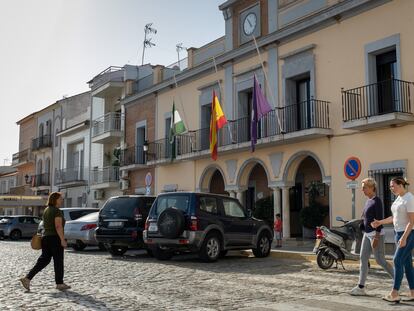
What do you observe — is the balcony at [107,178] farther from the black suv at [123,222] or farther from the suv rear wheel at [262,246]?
the suv rear wheel at [262,246]

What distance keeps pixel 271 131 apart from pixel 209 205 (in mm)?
7088

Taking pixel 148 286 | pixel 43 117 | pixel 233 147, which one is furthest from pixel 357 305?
pixel 43 117

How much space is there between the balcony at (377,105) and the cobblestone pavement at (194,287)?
4.95 metres

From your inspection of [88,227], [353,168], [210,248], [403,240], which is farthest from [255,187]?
[403,240]

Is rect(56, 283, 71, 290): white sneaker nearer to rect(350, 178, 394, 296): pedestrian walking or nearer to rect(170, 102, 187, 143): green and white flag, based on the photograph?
rect(350, 178, 394, 296): pedestrian walking

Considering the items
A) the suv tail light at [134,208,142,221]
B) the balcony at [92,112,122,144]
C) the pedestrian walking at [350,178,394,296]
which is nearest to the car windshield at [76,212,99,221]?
the suv tail light at [134,208,142,221]

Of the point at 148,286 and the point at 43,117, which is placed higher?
the point at 43,117

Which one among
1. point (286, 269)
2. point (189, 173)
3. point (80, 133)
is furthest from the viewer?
point (80, 133)

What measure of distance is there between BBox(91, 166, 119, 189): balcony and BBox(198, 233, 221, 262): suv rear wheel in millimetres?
20002

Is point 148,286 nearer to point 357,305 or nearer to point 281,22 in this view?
point 357,305

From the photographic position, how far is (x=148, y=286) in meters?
9.77

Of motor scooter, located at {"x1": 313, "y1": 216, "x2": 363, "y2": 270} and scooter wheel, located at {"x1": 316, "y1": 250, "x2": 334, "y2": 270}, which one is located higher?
motor scooter, located at {"x1": 313, "y1": 216, "x2": 363, "y2": 270}

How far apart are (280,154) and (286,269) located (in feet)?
28.8

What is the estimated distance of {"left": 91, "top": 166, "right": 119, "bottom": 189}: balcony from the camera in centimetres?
3391
